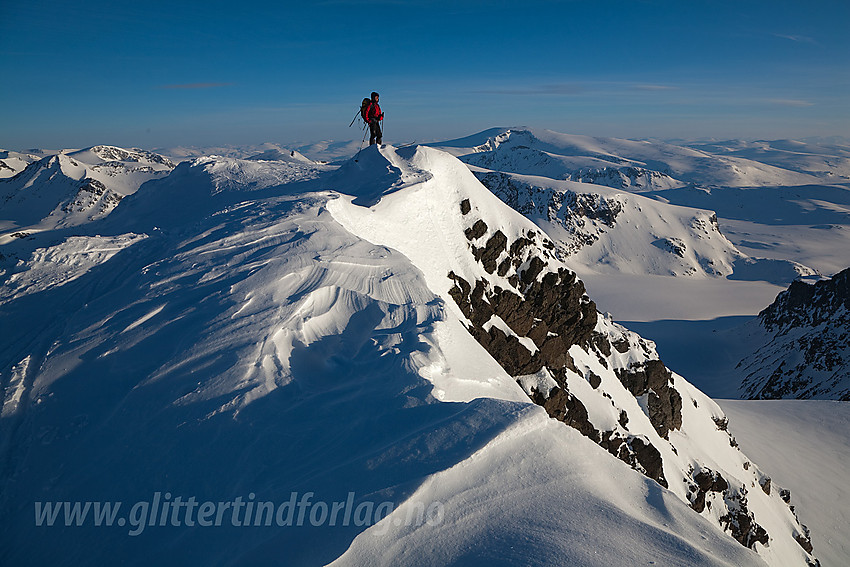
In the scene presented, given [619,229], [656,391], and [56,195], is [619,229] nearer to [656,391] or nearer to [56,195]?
[656,391]

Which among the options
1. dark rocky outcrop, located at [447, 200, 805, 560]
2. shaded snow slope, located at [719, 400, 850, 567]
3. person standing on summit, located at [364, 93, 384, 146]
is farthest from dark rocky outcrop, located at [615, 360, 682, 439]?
person standing on summit, located at [364, 93, 384, 146]

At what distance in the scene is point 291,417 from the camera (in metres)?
6.54

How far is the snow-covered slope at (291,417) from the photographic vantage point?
190 inches

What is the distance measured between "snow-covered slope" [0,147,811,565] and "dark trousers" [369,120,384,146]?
6778 mm

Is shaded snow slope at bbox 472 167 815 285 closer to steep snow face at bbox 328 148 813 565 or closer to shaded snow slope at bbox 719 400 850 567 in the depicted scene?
shaded snow slope at bbox 719 400 850 567

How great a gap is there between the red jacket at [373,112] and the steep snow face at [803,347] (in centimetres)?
5442

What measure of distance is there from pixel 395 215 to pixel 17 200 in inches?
9538

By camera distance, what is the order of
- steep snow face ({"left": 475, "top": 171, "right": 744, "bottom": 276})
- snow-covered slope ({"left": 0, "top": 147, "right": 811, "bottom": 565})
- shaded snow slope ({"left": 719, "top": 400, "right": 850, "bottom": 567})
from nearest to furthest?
snow-covered slope ({"left": 0, "top": 147, "right": 811, "bottom": 565}) → shaded snow slope ({"left": 719, "top": 400, "right": 850, "bottom": 567}) → steep snow face ({"left": 475, "top": 171, "right": 744, "bottom": 276})

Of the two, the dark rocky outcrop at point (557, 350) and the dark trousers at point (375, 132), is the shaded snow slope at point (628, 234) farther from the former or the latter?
the dark trousers at point (375, 132)

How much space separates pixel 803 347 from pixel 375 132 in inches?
2545

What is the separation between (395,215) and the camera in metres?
17.1

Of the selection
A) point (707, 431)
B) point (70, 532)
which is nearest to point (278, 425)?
point (70, 532)

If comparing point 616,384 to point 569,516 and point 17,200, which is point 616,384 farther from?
point 17,200

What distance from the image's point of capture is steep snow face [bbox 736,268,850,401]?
48.4 meters
